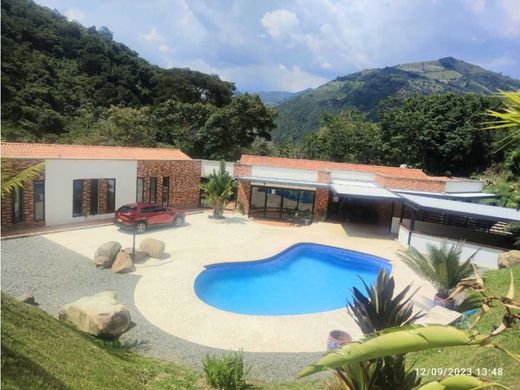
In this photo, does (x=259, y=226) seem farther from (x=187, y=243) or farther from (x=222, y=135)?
(x=222, y=135)

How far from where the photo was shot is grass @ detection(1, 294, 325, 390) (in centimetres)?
441

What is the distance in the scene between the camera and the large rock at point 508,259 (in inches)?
666

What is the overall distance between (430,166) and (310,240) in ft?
101

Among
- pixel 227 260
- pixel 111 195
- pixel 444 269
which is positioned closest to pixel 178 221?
pixel 111 195

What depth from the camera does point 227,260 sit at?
54.9ft

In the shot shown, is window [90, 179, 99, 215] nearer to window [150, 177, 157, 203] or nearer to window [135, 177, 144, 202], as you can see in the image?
window [135, 177, 144, 202]

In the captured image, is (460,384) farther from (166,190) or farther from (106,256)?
(166,190)

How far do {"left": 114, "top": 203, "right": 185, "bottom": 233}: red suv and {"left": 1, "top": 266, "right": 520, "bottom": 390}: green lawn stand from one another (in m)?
11.1

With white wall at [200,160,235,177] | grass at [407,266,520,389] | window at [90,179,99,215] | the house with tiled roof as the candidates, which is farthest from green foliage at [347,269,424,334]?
white wall at [200,160,235,177]

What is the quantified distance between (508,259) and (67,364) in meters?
18.3

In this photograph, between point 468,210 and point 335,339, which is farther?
point 468,210

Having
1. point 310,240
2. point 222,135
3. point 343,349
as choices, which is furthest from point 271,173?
point 343,349

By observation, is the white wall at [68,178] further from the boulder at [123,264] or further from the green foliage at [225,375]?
the green foliage at [225,375]

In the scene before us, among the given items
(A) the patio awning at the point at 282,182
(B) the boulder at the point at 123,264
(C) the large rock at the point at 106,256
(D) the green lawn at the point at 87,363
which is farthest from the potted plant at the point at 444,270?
(A) the patio awning at the point at 282,182
